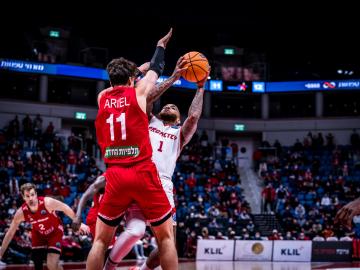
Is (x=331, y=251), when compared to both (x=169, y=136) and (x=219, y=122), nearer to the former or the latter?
(x=169, y=136)

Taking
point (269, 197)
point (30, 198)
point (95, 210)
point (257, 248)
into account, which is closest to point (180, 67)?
point (95, 210)

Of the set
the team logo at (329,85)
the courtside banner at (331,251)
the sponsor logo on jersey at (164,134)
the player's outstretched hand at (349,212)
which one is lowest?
the courtside banner at (331,251)

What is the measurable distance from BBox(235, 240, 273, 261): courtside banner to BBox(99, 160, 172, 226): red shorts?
613 inches

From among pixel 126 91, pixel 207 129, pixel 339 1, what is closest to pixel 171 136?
pixel 126 91

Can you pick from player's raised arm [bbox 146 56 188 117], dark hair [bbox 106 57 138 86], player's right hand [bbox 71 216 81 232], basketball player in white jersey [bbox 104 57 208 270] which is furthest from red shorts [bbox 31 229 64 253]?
dark hair [bbox 106 57 138 86]

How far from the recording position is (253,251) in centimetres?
2022

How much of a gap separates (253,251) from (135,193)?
1594 centimetres

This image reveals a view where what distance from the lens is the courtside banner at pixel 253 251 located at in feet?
65.9

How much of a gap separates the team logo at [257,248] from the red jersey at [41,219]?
12.9 m

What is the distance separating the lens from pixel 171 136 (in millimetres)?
6613

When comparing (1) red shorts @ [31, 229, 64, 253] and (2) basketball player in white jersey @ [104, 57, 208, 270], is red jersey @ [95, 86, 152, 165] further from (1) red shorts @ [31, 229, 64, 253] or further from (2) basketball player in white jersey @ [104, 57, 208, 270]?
(1) red shorts @ [31, 229, 64, 253]

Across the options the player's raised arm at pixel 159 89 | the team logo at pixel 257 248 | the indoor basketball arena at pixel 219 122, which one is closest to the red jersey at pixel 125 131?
the player's raised arm at pixel 159 89

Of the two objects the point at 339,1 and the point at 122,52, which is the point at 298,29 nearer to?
the point at 339,1

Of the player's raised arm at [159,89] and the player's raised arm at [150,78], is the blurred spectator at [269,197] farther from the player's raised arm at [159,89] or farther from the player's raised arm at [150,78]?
the player's raised arm at [150,78]
